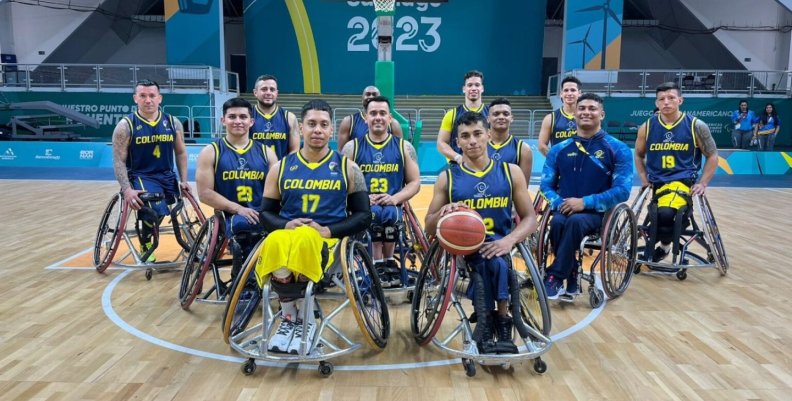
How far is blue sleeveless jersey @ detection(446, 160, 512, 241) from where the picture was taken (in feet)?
11.9

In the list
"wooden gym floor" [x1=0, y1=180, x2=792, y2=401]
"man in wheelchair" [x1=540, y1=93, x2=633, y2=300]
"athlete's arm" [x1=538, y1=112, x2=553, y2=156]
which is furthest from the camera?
"athlete's arm" [x1=538, y1=112, x2=553, y2=156]

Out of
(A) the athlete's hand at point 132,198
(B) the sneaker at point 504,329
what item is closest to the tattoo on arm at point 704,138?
(B) the sneaker at point 504,329

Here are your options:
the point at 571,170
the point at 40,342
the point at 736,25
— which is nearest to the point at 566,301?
the point at 571,170

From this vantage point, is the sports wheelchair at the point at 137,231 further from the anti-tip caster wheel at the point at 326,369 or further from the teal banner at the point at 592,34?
the teal banner at the point at 592,34

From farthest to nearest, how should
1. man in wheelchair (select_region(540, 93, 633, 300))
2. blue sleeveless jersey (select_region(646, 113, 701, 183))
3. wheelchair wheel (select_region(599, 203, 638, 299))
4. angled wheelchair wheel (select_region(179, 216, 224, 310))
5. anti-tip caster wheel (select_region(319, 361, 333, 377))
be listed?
1. blue sleeveless jersey (select_region(646, 113, 701, 183))
2. man in wheelchair (select_region(540, 93, 633, 300))
3. wheelchair wheel (select_region(599, 203, 638, 299))
4. angled wheelchair wheel (select_region(179, 216, 224, 310))
5. anti-tip caster wheel (select_region(319, 361, 333, 377))

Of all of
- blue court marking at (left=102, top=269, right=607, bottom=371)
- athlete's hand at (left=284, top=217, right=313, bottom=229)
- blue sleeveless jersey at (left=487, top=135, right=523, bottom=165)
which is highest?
blue sleeveless jersey at (left=487, top=135, right=523, bottom=165)

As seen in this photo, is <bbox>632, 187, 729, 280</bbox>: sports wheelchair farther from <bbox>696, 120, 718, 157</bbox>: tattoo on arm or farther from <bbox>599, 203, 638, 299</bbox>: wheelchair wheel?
<bbox>696, 120, 718, 157</bbox>: tattoo on arm

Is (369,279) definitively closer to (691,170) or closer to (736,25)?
(691,170)

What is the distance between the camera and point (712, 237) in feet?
17.6

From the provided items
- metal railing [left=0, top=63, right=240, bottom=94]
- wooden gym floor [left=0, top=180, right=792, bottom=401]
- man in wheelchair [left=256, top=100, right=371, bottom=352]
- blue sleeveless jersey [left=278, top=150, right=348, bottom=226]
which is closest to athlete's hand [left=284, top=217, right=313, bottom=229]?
man in wheelchair [left=256, top=100, right=371, bottom=352]

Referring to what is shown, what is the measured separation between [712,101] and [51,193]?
52.9ft

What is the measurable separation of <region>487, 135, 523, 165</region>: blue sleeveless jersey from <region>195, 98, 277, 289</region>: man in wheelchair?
1.90 metres

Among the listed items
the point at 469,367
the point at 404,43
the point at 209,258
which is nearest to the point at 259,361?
the point at 209,258

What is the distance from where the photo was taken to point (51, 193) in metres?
10.3
